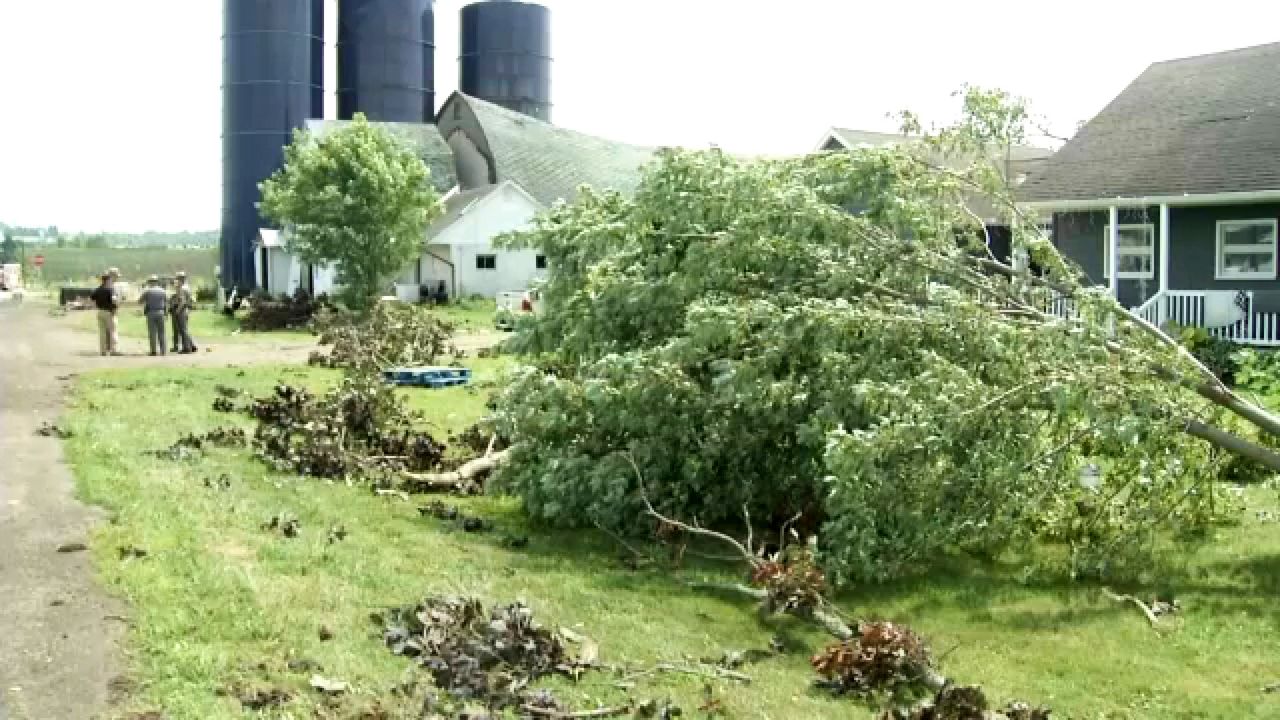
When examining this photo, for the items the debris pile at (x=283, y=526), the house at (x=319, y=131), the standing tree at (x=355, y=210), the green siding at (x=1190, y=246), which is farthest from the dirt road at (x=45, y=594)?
the house at (x=319, y=131)

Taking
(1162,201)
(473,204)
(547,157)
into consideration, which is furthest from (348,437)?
(547,157)

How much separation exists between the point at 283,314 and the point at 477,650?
93.7 feet

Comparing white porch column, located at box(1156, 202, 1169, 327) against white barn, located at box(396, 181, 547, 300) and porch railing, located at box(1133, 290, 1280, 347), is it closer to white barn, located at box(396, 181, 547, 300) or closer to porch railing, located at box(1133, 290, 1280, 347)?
porch railing, located at box(1133, 290, 1280, 347)

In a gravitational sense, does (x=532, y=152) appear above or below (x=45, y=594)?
above

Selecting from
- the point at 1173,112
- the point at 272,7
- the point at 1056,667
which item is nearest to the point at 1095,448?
the point at 1056,667

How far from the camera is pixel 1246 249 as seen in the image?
20.9 m

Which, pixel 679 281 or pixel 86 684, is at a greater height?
pixel 679 281

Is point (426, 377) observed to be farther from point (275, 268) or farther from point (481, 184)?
point (275, 268)

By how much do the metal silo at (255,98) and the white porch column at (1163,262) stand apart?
39.5 m

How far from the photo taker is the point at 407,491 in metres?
10.8

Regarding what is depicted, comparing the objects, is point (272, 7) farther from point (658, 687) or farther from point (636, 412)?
point (658, 687)

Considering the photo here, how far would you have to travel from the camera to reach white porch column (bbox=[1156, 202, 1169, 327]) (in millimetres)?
20828

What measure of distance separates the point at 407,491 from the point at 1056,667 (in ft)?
19.1

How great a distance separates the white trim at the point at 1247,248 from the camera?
67.2 ft
